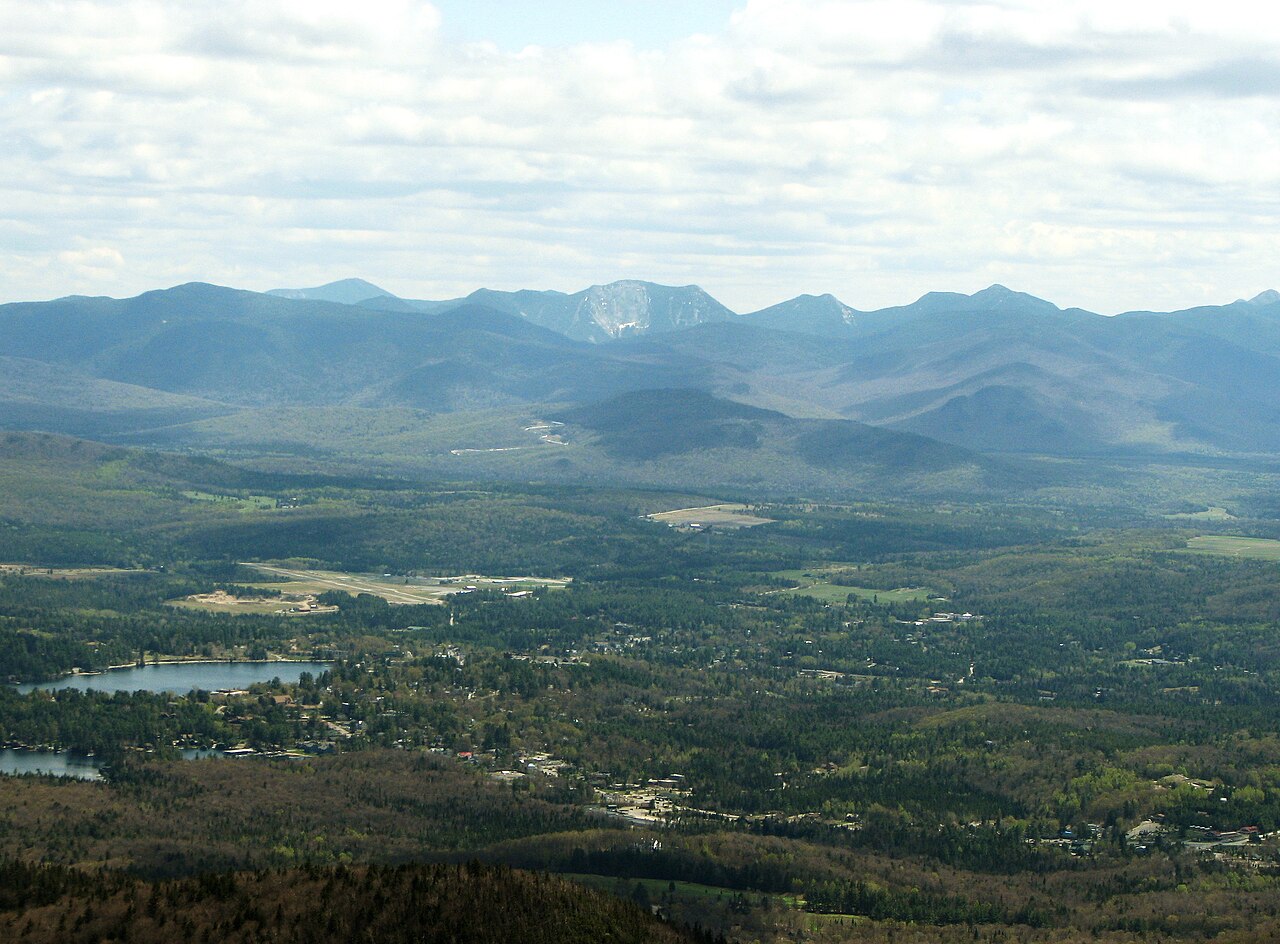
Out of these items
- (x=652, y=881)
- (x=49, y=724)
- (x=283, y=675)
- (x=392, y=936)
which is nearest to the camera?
(x=392, y=936)

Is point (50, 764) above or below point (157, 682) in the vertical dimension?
below

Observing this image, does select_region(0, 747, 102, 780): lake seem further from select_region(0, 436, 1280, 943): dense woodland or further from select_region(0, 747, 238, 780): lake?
select_region(0, 436, 1280, 943): dense woodland

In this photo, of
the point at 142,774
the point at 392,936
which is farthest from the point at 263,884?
the point at 142,774

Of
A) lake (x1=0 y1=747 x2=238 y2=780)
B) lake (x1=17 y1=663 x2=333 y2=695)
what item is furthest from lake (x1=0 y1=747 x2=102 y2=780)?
lake (x1=17 y1=663 x2=333 y2=695)

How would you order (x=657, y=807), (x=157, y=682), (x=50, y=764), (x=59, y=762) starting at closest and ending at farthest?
1. (x=657, y=807)
2. (x=50, y=764)
3. (x=59, y=762)
4. (x=157, y=682)

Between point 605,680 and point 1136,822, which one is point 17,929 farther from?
point 605,680

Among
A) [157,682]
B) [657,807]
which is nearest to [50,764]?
[157,682]

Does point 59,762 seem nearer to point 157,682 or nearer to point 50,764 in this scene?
point 50,764

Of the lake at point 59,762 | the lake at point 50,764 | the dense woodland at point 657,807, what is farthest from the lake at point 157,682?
the lake at point 59,762

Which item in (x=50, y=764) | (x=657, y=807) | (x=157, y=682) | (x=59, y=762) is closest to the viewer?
(x=657, y=807)

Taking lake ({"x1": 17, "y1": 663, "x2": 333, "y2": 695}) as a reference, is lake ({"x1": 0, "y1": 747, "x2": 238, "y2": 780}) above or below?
below

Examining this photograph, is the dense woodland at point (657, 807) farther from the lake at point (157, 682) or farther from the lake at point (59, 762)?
the lake at point (157, 682)
